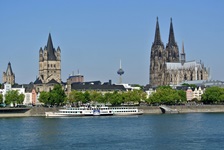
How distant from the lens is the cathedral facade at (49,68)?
130250 mm

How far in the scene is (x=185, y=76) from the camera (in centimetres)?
15975

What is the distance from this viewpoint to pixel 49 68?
13112 cm

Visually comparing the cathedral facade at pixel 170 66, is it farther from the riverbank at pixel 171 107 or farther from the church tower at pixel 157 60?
the riverbank at pixel 171 107

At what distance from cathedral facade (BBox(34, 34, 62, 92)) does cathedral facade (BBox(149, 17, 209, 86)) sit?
37.0m

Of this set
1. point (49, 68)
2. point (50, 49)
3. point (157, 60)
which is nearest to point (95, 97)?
point (49, 68)

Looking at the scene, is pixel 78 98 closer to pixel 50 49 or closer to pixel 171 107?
pixel 171 107

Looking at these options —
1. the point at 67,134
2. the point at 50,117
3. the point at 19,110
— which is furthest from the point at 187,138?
the point at 19,110

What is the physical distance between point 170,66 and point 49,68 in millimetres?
41314

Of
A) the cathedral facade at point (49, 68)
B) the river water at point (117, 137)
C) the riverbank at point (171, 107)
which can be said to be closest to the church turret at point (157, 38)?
the cathedral facade at point (49, 68)

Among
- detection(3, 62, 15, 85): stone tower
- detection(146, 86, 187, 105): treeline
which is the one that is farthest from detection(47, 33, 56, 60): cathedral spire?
detection(146, 86, 187, 105): treeline

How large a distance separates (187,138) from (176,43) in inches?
4677

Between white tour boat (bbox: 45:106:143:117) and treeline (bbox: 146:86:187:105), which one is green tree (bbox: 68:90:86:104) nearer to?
treeline (bbox: 146:86:187:105)

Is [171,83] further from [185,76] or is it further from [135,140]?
[135,140]

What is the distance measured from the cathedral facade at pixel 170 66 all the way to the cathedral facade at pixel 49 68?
3702cm
